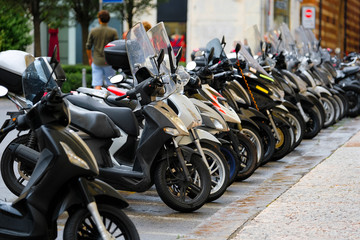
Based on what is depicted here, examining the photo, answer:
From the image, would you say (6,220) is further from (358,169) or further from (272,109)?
(272,109)

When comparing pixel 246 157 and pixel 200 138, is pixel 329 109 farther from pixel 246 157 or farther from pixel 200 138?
pixel 200 138

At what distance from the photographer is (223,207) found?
695cm

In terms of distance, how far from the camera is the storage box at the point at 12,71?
7266 millimetres

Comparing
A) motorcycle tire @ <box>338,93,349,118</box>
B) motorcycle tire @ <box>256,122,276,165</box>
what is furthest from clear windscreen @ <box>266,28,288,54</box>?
motorcycle tire @ <box>256,122,276,165</box>

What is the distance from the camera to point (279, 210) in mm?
6473

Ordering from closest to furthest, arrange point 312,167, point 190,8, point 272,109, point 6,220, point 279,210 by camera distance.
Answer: point 6,220 → point 279,210 → point 312,167 → point 272,109 → point 190,8

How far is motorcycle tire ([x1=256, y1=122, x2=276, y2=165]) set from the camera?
916 centimetres

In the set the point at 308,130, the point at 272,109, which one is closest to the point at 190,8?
the point at 308,130

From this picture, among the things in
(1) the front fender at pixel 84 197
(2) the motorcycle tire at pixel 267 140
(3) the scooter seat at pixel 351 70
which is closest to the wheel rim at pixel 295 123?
(2) the motorcycle tire at pixel 267 140

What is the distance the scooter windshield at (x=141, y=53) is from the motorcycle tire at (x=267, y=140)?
2409mm

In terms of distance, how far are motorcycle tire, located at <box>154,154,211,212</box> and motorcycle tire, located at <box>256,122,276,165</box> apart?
2.62m

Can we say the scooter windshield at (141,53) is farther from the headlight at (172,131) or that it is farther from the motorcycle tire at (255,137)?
the motorcycle tire at (255,137)

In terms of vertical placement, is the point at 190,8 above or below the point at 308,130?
above

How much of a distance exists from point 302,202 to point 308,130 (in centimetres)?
566
